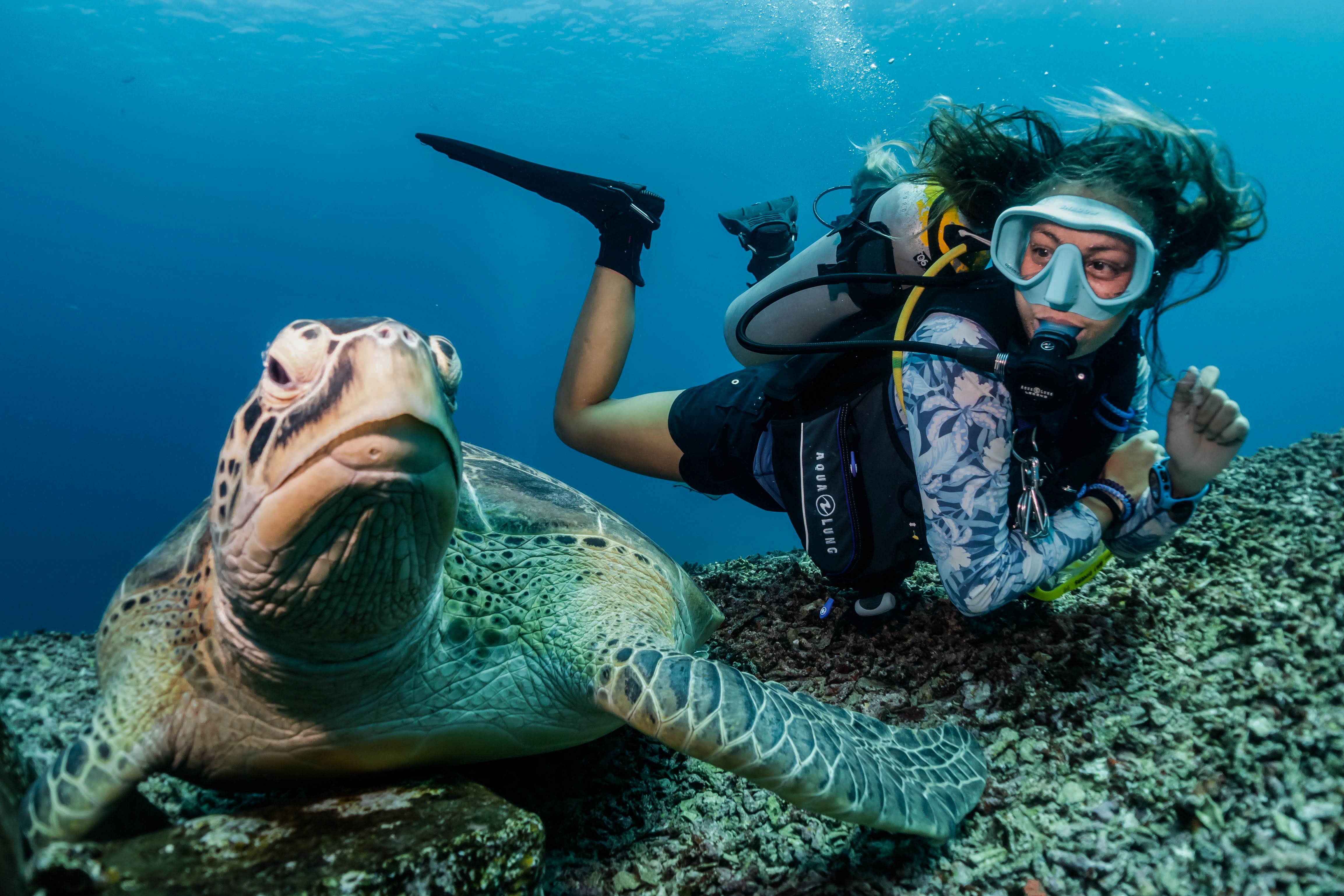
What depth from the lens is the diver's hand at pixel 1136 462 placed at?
66.6 inches

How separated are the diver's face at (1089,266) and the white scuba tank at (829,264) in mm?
253

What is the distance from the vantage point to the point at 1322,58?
24906 mm

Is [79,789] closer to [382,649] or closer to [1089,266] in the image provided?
[382,649]

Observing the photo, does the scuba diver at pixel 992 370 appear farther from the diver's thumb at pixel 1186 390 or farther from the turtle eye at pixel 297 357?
the turtle eye at pixel 297 357

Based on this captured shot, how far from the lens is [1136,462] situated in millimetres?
1707

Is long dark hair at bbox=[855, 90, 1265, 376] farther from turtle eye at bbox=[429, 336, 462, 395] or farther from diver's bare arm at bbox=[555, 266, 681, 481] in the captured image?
turtle eye at bbox=[429, 336, 462, 395]

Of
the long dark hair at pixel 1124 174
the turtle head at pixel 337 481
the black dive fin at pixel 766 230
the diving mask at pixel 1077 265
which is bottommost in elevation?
the turtle head at pixel 337 481

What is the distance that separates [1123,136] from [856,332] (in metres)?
0.84

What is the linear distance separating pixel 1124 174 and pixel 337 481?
1769mm

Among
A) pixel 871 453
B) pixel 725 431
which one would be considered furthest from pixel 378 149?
pixel 871 453

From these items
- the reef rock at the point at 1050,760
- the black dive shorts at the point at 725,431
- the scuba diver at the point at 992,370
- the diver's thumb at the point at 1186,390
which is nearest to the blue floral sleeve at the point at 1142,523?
the scuba diver at the point at 992,370

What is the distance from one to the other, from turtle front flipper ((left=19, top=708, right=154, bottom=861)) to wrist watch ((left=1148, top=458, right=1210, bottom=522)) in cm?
240

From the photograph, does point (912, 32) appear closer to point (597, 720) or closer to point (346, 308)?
point (597, 720)

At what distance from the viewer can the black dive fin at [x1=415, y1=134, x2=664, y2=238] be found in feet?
8.75
